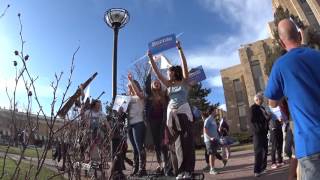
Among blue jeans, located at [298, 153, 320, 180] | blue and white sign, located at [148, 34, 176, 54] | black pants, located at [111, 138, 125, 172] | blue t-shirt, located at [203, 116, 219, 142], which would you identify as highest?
blue and white sign, located at [148, 34, 176, 54]

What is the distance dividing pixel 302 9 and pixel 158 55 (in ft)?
122

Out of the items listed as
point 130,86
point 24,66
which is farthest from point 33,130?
point 130,86

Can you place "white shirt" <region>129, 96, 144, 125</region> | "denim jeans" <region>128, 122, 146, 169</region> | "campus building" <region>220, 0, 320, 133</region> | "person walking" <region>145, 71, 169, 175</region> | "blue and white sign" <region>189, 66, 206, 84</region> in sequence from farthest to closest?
"campus building" <region>220, 0, 320, 133</region>, "blue and white sign" <region>189, 66, 206, 84</region>, "white shirt" <region>129, 96, 144, 125</region>, "person walking" <region>145, 71, 169, 175</region>, "denim jeans" <region>128, 122, 146, 169</region>

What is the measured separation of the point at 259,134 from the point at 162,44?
2915 millimetres

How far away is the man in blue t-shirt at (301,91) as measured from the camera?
278cm

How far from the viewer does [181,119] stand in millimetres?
6691

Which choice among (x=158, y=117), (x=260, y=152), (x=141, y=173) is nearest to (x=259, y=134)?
(x=260, y=152)

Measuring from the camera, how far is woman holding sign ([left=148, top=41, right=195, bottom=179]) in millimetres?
6477

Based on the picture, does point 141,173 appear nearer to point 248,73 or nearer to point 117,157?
point 117,157

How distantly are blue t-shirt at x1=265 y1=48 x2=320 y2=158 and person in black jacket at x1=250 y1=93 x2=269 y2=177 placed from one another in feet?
18.6

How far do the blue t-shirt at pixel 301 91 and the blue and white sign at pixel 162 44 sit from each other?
251 inches

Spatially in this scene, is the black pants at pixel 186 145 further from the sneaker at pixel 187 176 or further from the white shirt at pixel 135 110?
the white shirt at pixel 135 110

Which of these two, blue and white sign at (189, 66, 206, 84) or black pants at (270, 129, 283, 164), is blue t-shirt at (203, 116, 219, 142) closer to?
blue and white sign at (189, 66, 206, 84)

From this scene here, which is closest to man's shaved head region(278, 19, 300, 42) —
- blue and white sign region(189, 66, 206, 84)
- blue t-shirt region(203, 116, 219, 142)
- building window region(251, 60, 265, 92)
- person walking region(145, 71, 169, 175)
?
person walking region(145, 71, 169, 175)
